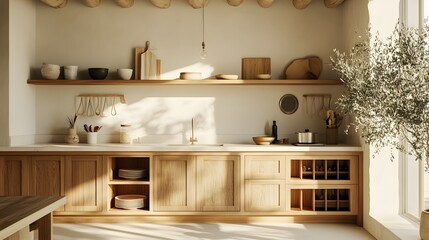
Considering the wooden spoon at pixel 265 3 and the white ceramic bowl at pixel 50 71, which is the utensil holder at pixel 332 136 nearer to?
the wooden spoon at pixel 265 3

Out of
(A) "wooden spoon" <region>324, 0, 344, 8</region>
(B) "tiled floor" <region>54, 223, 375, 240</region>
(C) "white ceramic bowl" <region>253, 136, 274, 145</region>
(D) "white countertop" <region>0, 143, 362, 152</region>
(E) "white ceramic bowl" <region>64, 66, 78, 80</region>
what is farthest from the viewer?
(E) "white ceramic bowl" <region>64, 66, 78, 80</region>

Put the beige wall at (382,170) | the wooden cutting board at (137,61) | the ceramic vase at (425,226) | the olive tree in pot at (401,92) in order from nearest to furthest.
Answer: the olive tree in pot at (401,92) → the ceramic vase at (425,226) → the beige wall at (382,170) → the wooden cutting board at (137,61)

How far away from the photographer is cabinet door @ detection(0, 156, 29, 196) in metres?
5.52

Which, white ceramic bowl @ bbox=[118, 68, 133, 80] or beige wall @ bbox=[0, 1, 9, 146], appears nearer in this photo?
beige wall @ bbox=[0, 1, 9, 146]

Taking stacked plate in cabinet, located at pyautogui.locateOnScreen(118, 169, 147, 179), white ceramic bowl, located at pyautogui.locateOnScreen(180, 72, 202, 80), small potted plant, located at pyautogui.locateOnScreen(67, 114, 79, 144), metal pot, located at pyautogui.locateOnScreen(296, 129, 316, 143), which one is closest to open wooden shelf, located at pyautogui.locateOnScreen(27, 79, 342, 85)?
white ceramic bowl, located at pyautogui.locateOnScreen(180, 72, 202, 80)

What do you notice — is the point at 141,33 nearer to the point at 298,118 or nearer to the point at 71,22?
the point at 71,22

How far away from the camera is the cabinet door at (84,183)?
18.3ft

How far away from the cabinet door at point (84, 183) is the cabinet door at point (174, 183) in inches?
27.3

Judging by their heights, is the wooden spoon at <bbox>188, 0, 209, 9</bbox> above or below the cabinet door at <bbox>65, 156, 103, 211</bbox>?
above

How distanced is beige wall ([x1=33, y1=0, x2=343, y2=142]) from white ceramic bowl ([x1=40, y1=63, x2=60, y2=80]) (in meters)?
0.29

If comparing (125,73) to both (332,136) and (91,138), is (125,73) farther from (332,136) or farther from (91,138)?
(332,136)

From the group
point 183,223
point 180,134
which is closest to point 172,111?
point 180,134

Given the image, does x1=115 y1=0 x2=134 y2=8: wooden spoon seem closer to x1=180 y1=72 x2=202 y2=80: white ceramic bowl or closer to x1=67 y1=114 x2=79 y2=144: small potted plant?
x1=180 y1=72 x2=202 y2=80: white ceramic bowl

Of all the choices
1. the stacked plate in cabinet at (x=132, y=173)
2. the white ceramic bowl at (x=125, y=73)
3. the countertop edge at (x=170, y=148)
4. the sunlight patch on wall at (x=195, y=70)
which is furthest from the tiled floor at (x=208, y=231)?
the sunlight patch on wall at (x=195, y=70)
